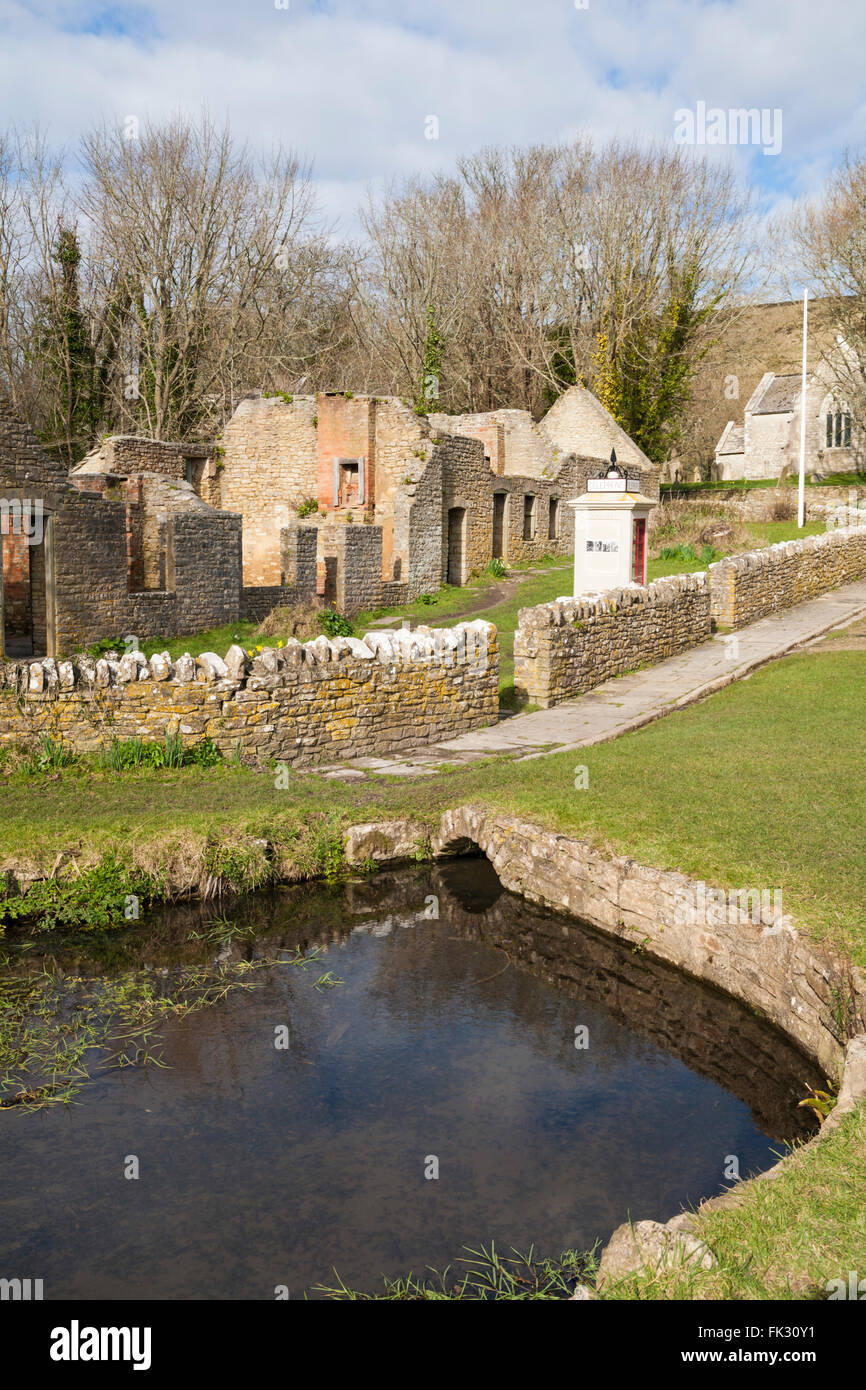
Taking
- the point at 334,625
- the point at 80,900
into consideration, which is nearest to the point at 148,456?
the point at 334,625

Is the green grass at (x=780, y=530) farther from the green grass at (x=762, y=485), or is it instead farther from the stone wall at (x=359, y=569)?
the stone wall at (x=359, y=569)

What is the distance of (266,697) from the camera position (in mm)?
10750

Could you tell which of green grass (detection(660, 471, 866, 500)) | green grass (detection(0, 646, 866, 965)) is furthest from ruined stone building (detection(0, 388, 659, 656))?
green grass (detection(0, 646, 866, 965))

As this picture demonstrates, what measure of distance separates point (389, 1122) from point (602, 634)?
34.2 feet

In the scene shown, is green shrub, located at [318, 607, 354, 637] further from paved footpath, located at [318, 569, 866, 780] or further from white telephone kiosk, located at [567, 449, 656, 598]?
paved footpath, located at [318, 569, 866, 780]

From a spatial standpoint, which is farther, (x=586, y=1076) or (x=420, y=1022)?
(x=420, y=1022)

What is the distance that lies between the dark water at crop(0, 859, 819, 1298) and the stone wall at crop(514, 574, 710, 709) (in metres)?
6.26

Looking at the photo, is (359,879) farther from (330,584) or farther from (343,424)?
(343,424)

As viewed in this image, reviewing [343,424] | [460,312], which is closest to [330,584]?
[343,424]

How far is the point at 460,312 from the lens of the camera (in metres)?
39.4

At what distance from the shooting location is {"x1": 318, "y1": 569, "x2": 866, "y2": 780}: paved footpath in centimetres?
1138
